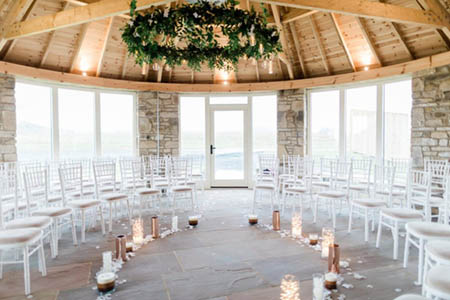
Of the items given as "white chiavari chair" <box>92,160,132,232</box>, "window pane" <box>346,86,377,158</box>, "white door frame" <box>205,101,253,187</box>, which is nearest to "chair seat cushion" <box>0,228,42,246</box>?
"white chiavari chair" <box>92,160,132,232</box>

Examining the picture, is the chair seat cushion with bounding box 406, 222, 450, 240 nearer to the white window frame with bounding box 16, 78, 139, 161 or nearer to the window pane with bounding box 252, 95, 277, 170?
the window pane with bounding box 252, 95, 277, 170

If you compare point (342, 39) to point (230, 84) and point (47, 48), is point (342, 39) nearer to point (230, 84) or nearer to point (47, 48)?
point (230, 84)

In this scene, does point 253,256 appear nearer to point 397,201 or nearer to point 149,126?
point 397,201

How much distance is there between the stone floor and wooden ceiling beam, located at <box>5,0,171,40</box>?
298cm

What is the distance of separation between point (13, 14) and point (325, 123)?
6379 millimetres

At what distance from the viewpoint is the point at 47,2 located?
196 inches

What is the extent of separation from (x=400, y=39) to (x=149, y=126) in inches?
221

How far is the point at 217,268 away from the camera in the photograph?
2949 mm

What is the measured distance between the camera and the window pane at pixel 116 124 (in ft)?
22.3

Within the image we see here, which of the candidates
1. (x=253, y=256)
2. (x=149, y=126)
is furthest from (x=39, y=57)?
(x=253, y=256)

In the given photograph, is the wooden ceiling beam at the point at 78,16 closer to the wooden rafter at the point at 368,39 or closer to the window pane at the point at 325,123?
the wooden rafter at the point at 368,39

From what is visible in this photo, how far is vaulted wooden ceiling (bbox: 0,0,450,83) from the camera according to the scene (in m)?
3.86

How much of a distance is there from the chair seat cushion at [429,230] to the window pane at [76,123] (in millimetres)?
6278

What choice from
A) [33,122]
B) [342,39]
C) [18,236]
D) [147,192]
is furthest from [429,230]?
[33,122]
